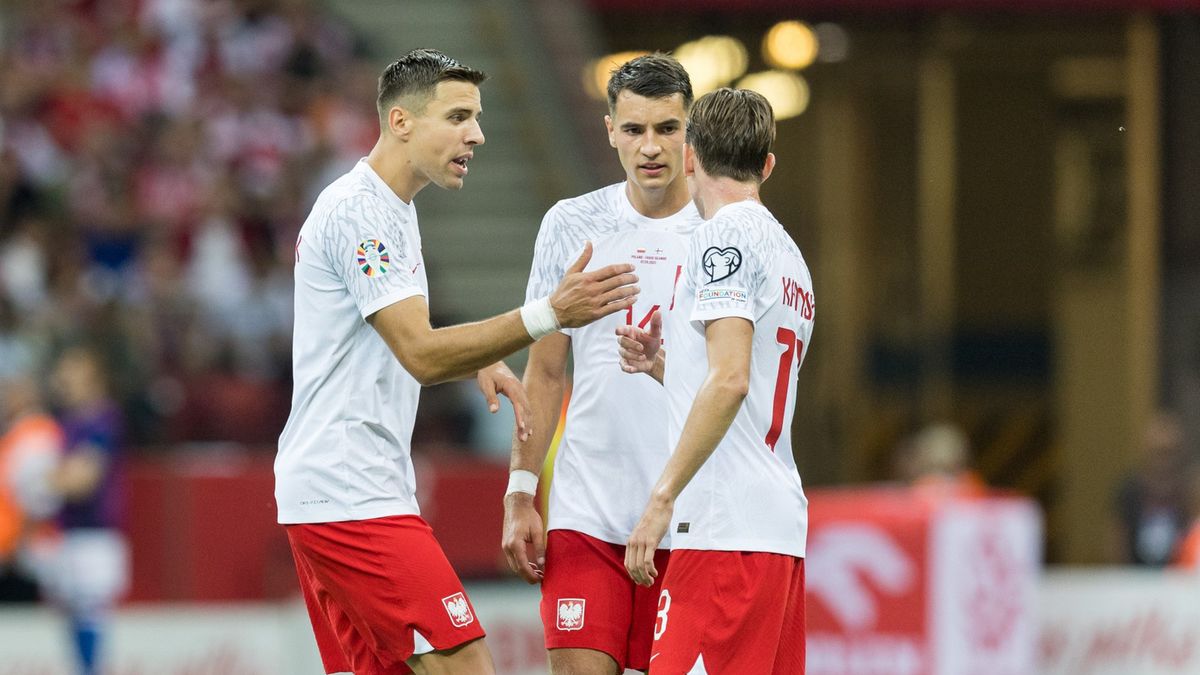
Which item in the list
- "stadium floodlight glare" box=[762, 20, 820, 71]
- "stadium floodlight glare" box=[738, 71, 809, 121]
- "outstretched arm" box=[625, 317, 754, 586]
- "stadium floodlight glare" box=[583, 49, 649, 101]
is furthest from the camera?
"stadium floodlight glare" box=[738, 71, 809, 121]

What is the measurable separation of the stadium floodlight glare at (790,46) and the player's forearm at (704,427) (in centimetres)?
1460

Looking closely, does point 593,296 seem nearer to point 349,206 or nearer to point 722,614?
point 349,206

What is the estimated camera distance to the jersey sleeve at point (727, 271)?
5.50 m

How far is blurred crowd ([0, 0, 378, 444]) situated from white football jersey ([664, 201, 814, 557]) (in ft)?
27.8

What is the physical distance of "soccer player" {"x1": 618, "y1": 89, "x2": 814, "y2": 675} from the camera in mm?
5547

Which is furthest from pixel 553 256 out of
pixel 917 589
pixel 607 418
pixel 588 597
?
pixel 917 589

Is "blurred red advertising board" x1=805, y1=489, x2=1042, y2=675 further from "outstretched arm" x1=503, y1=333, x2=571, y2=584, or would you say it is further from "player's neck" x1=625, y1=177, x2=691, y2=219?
"player's neck" x1=625, y1=177, x2=691, y2=219

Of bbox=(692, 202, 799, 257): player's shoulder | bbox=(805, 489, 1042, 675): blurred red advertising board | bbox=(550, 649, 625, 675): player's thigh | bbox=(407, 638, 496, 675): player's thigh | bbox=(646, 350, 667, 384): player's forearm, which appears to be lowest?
bbox=(805, 489, 1042, 675): blurred red advertising board

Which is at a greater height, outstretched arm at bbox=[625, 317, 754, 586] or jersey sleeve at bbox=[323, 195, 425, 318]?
jersey sleeve at bbox=[323, 195, 425, 318]

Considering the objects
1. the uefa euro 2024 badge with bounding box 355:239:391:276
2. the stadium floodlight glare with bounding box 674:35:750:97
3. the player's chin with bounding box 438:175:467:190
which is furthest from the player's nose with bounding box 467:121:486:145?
the stadium floodlight glare with bounding box 674:35:750:97

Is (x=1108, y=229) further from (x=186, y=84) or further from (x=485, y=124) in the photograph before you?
(x=186, y=84)

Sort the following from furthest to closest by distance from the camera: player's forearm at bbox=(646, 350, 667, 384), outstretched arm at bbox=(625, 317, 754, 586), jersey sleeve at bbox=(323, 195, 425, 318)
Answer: player's forearm at bbox=(646, 350, 667, 384) < jersey sleeve at bbox=(323, 195, 425, 318) < outstretched arm at bbox=(625, 317, 754, 586)

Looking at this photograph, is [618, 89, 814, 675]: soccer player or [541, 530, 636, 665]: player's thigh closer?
[618, 89, 814, 675]: soccer player

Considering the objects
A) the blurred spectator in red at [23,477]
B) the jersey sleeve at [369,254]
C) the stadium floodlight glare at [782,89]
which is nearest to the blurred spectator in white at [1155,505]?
the stadium floodlight glare at [782,89]
